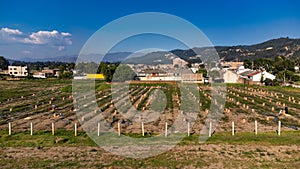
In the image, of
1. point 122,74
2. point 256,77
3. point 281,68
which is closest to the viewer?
point 122,74

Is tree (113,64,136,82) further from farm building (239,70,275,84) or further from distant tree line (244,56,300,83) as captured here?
distant tree line (244,56,300,83)

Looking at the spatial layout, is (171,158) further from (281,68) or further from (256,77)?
(281,68)

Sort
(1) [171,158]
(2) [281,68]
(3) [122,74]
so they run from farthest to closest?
(2) [281,68]
(3) [122,74]
(1) [171,158]

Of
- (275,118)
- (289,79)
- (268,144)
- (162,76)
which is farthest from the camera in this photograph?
(162,76)

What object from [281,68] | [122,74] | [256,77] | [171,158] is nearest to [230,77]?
[256,77]

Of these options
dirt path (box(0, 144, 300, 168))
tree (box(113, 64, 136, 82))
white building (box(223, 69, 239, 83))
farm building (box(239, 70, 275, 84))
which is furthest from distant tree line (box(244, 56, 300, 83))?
dirt path (box(0, 144, 300, 168))

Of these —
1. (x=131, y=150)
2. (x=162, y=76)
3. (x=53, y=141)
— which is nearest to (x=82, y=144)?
(x=53, y=141)

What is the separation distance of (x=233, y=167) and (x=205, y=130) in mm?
6600

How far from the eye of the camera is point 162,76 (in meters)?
88.1

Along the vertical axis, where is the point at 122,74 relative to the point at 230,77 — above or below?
above

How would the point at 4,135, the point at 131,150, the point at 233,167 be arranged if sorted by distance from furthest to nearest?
the point at 4,135
the point at 131,150
the point at 233,167

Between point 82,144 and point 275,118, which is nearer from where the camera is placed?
point 82,144

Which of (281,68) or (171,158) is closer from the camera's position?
(171,158)

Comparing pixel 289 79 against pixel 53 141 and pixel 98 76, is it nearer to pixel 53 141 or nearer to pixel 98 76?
pixel 98 76
